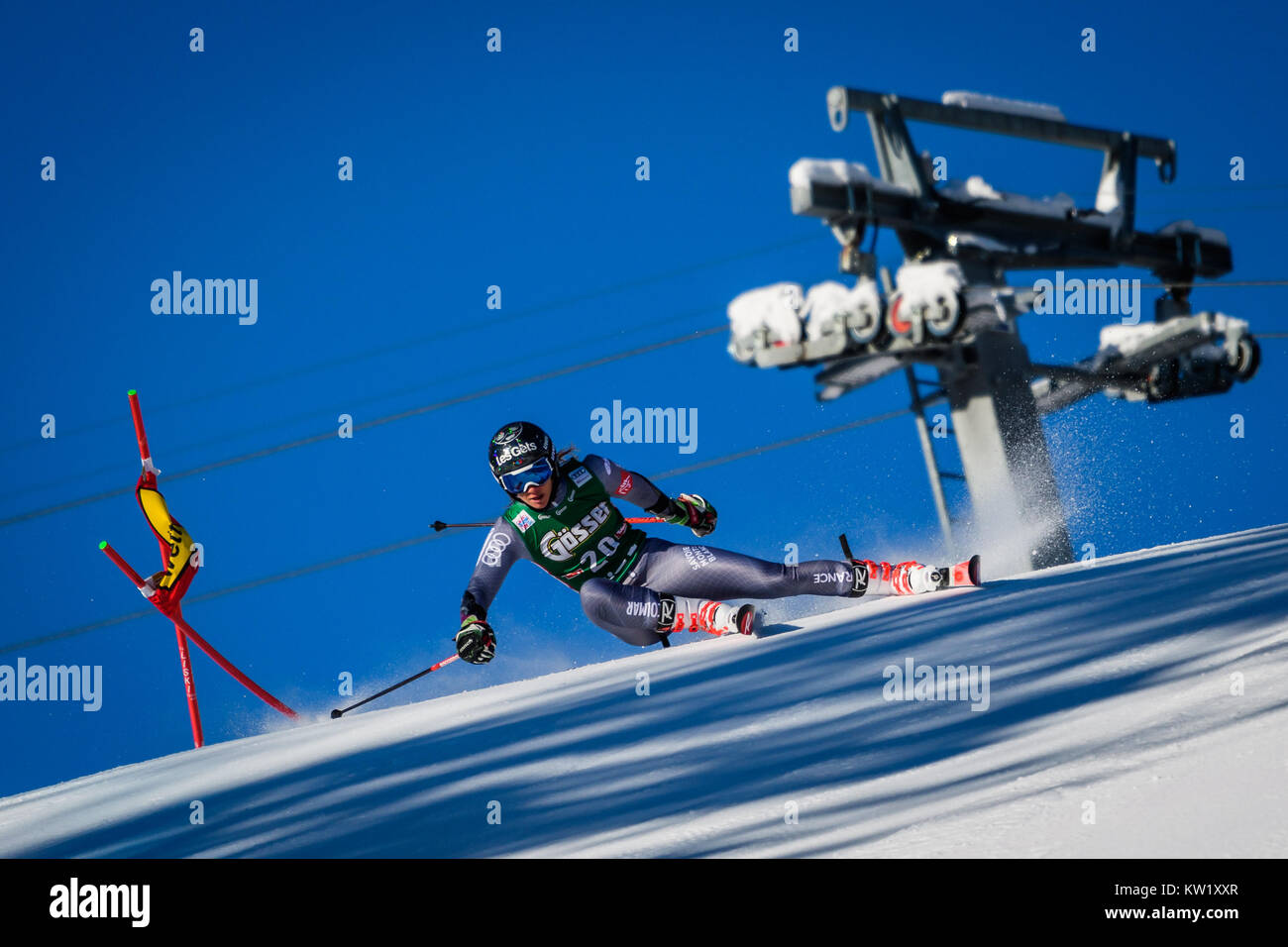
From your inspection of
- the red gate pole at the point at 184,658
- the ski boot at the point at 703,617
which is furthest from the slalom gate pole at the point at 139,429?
the ski boot at the point at 703,617

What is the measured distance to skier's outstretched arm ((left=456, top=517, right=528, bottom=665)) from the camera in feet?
20.3

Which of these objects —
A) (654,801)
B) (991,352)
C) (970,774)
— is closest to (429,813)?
(654,801)

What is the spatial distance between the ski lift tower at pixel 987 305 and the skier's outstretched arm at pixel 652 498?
17.2 feet

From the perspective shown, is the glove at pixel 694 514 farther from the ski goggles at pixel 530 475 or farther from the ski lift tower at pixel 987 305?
the ski lift tower at pixel 987 305

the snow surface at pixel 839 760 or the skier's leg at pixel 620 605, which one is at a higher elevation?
the skier's leg at pixel 620 605

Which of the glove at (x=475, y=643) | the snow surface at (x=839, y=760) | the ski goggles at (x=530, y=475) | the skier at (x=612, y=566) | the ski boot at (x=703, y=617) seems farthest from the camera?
the ski goggles at (x=530, y=475)

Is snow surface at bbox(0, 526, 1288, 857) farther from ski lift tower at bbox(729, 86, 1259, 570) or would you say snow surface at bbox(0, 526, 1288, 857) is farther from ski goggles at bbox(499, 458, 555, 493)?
ski lift tower at bbox(729, 86, 1259, 570)

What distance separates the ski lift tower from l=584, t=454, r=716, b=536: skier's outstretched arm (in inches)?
206

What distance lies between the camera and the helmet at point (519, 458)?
647 cm

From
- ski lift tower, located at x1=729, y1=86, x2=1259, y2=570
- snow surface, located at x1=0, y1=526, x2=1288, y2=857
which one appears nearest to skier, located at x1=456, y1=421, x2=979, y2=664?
snow surface, located at x1=0, y1=526, x2=1288, y2=857

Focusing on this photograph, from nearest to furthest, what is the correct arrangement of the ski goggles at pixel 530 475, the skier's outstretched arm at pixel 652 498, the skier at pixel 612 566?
the skier at pixel 612 566 < the ski goggles at pixel 530 475 < the skier's outstretched arm at pixel 652 498

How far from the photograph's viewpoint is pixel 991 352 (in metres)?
13.4

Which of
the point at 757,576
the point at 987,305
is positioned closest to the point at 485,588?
the point at 757,576

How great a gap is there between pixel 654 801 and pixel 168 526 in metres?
6.77
